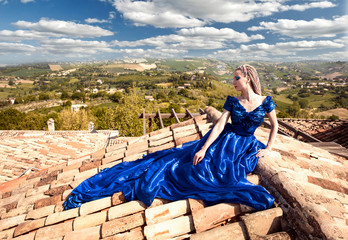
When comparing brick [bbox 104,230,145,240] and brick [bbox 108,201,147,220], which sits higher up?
brick [bbox 108,201,147,220]

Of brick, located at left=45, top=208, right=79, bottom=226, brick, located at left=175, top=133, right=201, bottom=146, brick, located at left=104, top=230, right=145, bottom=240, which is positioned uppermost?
brick, located at left=175, top=133, right=201, bottom=146

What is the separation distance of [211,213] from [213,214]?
0.02 m

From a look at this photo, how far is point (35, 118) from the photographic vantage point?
37.4m

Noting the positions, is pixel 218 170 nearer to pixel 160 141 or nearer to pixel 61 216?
pixel 160 141

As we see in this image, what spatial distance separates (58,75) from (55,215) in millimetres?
196007

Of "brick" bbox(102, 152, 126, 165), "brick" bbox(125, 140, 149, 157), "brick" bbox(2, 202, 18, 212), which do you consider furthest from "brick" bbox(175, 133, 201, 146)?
"brick" bbox(2, 202, 18, 212)

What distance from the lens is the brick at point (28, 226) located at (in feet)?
7.75

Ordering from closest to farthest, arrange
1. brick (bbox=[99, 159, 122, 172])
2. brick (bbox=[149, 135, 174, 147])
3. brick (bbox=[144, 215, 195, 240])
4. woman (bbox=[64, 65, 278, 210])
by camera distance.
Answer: brick (bbox=[144, 215, 195, 240]) → woman (bbox=[64, 65, 278, 210]) → brick (bbox=[99, 159, 122, 172]) → brick (bbox=[149, 135, 174, 147])

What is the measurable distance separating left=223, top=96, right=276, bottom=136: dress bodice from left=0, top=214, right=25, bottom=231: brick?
3.16 m

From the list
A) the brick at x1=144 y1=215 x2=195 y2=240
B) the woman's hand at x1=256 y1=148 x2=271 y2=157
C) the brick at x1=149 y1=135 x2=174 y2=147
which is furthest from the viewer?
the brick at x1=149 y1=135 x2=174 y2=147

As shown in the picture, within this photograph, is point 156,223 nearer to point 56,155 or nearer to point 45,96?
point 56,155

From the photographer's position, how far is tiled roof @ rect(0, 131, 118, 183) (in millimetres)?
6609

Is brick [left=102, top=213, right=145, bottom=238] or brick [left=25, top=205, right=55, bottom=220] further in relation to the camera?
brick [left=25, top=205, right=55, bottom=220]

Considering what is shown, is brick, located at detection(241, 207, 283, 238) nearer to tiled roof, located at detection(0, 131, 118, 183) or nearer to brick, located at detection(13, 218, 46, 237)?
brick, located at detection(13, 218, 46, 237)
